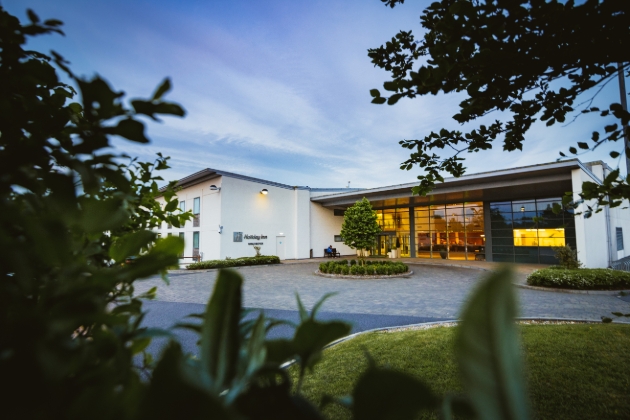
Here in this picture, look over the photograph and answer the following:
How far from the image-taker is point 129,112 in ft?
1.92

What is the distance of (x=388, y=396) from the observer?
35cm

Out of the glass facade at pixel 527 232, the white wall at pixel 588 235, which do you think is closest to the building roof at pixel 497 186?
the white wall at pixel 588 235

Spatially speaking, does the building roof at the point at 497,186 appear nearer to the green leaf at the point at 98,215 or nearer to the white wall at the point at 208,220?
the white wall at the point at 208,220

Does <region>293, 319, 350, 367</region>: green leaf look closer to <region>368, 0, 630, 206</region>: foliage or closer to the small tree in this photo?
<region>368, 0, 630, 206</region>: foliage

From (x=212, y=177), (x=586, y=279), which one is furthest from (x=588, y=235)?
(x=212, y=177)

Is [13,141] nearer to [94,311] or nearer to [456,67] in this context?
[94,311]

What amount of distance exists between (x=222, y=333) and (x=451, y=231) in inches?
1159

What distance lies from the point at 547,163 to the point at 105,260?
2005cm

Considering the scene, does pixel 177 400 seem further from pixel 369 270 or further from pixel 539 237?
pixel 539 237

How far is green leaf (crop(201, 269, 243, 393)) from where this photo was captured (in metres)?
0.39

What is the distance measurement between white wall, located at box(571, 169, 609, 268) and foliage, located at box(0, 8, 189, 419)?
19.3 m

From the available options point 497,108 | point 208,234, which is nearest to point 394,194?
point 208,234

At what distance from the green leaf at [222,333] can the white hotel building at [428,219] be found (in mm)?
19846

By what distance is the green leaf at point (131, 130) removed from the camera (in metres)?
0.54
